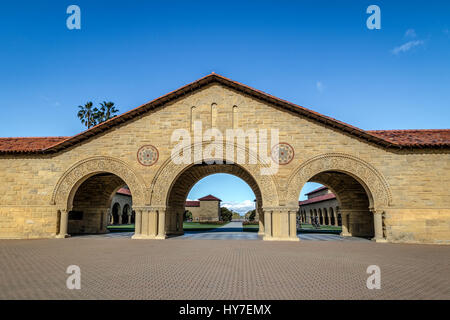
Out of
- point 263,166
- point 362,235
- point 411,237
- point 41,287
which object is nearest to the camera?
point 41,287

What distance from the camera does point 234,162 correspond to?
15695 millimetres

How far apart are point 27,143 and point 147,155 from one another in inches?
→ 329

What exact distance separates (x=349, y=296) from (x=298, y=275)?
177cm

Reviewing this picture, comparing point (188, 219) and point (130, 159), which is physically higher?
point (130, 159)

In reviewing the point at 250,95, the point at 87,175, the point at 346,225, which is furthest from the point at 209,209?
the point at 250,95

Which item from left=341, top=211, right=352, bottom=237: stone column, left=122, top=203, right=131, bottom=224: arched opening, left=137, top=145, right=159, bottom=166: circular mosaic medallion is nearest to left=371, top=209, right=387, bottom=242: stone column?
left=341, top=211, right=352, bottom=237: stone column

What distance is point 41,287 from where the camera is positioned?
5.63 meters

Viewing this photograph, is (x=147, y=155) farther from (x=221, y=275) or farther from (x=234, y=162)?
(x=221, y=275)

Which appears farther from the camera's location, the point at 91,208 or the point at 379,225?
the point at 91,208

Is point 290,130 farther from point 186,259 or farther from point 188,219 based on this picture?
point 188,219

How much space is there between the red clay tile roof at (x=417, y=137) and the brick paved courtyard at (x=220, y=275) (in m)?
6.88

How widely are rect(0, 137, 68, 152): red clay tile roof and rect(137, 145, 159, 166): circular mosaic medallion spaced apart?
5822 millimetres

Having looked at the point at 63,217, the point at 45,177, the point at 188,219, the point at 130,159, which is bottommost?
the point at 188,219

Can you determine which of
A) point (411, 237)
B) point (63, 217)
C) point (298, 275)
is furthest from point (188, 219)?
point (298, 275)
